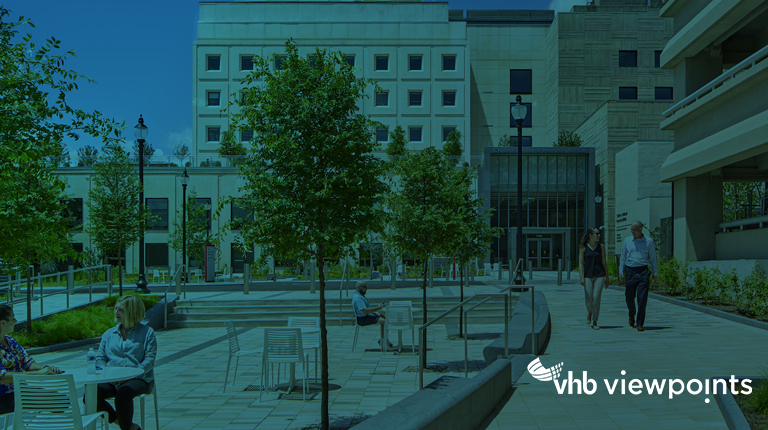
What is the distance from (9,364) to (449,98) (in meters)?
52.7

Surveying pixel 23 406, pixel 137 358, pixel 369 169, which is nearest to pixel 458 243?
pixel 369 169

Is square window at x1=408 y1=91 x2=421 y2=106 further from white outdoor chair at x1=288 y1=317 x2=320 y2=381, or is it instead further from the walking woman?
white outdoor chair at x1=288 y1=317 x2=320 y2=381

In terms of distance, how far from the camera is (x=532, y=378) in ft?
27.1

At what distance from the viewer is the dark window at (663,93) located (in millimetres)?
56250

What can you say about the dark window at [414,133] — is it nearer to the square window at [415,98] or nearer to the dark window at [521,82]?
the square window at [415,98]

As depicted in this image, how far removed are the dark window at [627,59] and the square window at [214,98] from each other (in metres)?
34.3

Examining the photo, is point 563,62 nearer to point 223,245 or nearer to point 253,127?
point 223,245

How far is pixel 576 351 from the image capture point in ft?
32.8

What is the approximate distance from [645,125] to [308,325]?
4126 cm

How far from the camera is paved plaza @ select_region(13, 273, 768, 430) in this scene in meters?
6.39

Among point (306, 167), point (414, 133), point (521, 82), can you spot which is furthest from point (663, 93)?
point (306, 167)

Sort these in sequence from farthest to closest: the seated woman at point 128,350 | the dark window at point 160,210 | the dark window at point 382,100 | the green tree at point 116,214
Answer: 1. the dark window at point 382,100
2. the dark window at point 160,210
3. the green tree at point 116,214
4. the seated woman at point 128,350

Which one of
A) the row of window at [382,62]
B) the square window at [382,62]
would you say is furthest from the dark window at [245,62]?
the square window at [382,62]

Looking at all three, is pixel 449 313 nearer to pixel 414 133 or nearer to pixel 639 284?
pixel 639 284
